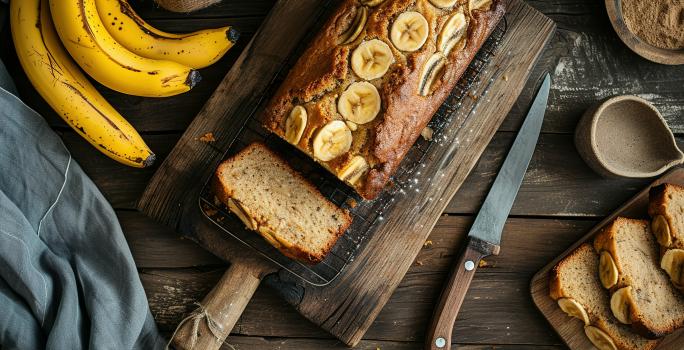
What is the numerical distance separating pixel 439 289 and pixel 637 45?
144 cm

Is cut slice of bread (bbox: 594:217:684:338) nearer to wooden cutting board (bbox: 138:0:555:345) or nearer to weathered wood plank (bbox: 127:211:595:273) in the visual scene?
weathered wood plank (bbox: 127:211:595:273)

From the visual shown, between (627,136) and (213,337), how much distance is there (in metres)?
2.10

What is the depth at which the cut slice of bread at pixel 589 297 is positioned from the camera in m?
2.78

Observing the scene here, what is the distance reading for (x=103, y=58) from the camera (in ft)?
8.09

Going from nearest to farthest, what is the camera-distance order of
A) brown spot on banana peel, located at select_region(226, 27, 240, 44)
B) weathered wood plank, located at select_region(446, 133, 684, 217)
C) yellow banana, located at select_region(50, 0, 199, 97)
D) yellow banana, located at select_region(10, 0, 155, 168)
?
yellow banana, located at select_region(50, 0, 199, 97), yellow banana, located at select_region(10, 0, 155, 168), brown spot on banana peel, located at select_region(226, 27, 240, 44), weathered wood plank, located at select_region(446, 133, 684, 217)

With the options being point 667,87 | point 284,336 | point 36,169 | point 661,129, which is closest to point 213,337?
point 284,336

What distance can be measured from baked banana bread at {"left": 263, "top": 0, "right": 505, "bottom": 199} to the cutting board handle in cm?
65

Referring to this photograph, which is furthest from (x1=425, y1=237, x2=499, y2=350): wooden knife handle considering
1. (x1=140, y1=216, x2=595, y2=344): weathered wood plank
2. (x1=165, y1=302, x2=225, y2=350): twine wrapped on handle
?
(x1=165, y1=302, x2=225, y2=350): twine wrapped on handle

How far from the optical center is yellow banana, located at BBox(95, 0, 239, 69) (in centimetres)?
261

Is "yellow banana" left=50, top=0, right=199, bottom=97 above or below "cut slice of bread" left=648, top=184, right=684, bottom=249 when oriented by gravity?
below

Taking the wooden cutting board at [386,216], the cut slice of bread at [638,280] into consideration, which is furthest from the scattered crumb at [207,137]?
the cut slice of bread at [638,280]

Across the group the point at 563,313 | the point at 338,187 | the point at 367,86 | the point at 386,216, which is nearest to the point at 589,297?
the point at 563,313

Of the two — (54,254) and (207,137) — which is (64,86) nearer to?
(207,137)

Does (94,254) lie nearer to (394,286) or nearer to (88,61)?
(88,61)
